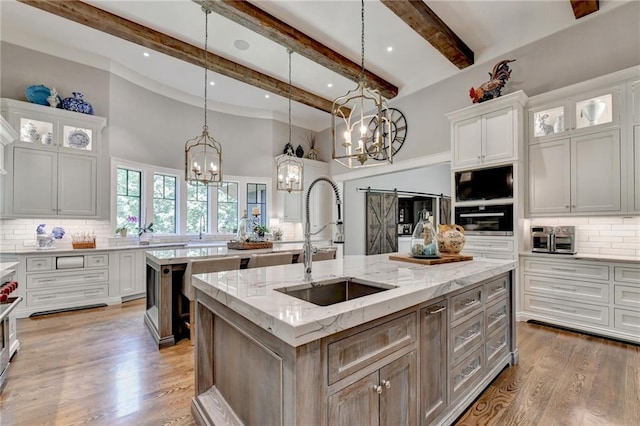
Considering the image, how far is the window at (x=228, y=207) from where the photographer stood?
6374 millimetres

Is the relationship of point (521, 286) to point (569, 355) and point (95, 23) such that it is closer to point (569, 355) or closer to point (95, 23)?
point (569, 355)

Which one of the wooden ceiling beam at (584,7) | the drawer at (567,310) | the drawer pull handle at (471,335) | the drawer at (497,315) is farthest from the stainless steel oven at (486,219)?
the wooden ceiling beam at (584,7)

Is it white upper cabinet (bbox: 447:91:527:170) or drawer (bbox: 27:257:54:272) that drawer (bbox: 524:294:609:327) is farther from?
drawer (bbox: 27:257:54:272)

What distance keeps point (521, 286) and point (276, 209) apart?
15.8ft

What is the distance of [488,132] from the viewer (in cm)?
379

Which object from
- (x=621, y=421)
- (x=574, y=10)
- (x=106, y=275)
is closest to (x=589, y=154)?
(x=574, y=10)

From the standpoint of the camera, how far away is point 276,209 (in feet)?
22.1

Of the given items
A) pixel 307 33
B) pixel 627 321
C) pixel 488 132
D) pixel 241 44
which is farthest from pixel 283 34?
pixel 627 321

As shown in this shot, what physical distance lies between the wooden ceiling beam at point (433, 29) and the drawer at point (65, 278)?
5.21 metres

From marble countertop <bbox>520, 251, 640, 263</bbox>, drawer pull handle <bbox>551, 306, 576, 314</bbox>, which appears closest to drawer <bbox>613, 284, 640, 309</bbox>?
marble countertop <bbox>520, 251, 640, 263</bbox>

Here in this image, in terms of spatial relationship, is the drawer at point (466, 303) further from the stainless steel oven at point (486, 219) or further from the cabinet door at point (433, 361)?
the stainless steel oven at point (486, 219)

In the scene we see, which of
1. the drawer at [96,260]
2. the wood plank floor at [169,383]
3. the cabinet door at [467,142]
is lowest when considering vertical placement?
the wood plank floor at [169,383]

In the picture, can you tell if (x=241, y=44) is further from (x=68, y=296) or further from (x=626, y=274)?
(x=626, y=274)

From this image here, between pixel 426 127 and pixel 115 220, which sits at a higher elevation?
pixel 426 127
